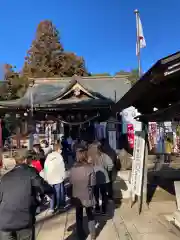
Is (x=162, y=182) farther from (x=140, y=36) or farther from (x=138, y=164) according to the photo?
(x=140, y=36)

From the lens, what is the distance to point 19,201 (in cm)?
368

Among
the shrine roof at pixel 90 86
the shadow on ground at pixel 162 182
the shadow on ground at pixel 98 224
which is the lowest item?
the shadow on ground at pixel 98 224

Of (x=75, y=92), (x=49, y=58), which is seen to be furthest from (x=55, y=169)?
(x=49, y=58)

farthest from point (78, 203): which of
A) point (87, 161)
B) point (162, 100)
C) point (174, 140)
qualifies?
point (174, 140)

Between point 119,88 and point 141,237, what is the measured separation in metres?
17.8

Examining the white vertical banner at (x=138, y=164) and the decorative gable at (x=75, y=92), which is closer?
the white vertical banner at (x=138, y=164)

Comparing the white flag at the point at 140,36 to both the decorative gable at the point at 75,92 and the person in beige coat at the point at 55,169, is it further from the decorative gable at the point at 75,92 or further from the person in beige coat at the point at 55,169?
→ the person in beige coat at the point at 55,169

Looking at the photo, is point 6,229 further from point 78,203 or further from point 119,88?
point 119,88

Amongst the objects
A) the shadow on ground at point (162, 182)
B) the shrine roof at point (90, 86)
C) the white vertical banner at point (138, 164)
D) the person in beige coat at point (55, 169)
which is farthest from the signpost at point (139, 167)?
the shrine roof at point (90, 86)

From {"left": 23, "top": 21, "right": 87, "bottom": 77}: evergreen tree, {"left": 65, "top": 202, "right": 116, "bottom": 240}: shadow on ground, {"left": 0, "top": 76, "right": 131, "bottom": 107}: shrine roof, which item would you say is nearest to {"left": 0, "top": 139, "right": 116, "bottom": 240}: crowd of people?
{"left": 65, "top": 202, "right": 116, "bottom": 240}: shadow on ground

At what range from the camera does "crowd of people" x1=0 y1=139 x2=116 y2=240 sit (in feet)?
12.1

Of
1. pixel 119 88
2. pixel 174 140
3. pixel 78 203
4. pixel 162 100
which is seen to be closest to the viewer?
pixel 78 203

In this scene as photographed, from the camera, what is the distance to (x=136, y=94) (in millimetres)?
6016

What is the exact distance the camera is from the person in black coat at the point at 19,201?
3656 millimetres
